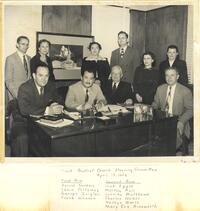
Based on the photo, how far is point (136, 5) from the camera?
121 cm

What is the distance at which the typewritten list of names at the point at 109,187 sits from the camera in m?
1.25

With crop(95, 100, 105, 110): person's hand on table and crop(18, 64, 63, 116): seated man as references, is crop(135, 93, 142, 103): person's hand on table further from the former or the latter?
crop(18, 64, 63, 116): seated man

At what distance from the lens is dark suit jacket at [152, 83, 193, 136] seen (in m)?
1.22

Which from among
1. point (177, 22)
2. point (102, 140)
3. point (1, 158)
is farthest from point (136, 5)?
point (1, 158)

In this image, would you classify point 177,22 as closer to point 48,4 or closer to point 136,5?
point 136,5

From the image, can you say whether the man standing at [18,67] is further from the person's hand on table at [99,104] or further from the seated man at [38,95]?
the person's hand on table at [99,104]

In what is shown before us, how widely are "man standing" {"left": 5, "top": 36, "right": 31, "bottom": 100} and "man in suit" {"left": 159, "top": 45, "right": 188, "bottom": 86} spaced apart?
0.54 metres

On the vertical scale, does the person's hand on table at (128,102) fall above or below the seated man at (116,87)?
below

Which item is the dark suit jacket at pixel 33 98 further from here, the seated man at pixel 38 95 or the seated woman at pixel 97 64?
the seated woman at pixel 97 64

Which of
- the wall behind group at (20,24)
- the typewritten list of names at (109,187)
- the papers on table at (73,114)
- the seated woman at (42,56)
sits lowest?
the typewritten list of names at (109,187)

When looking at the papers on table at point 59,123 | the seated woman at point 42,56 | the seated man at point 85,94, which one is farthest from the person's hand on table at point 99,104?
the seated woman at point 42,56

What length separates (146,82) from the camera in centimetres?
122

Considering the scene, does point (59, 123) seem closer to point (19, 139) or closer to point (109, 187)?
point (19, 139)

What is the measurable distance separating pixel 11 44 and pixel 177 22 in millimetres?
666
